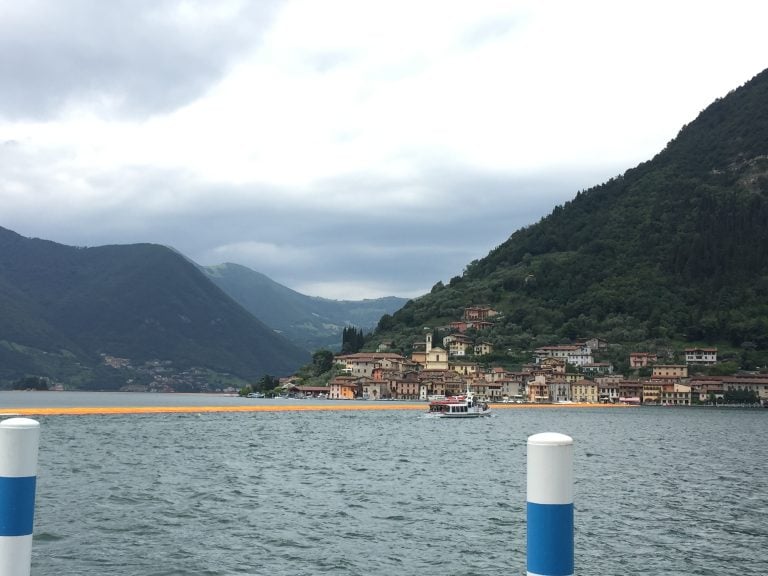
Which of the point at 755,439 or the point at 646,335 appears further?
the point at 646,335

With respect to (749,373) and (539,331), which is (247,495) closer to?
(749,373)

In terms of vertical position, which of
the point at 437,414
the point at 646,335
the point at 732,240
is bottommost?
the point at 437,414

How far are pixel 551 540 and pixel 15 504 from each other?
2403mm

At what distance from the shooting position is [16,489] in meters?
3.51

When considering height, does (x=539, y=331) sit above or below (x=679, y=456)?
above

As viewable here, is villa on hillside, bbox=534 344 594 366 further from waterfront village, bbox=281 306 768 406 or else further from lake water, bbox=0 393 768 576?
lake water, bbox=0 393 768 576

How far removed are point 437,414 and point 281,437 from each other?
4310 centimetres

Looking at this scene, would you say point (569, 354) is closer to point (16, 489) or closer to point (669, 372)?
point (669, 372)

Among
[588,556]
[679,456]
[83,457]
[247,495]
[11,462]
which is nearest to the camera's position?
[11,462]

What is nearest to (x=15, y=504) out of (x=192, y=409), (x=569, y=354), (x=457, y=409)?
(x=457, y=409)

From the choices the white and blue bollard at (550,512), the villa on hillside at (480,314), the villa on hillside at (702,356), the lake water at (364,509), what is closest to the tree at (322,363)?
the villa on hillside at (480,314)

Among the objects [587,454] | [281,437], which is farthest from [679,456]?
[281,437]

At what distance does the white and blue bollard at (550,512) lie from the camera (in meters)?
3.07

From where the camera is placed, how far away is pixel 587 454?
158 feet
